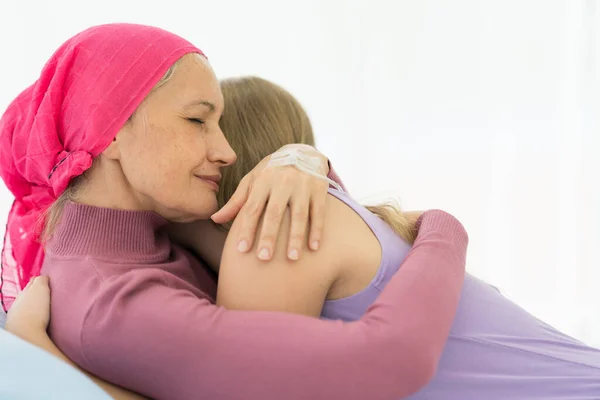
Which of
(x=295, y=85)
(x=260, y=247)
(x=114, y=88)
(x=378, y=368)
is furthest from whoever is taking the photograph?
(x=295, y=85)

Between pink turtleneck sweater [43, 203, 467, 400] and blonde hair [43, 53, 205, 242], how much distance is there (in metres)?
0.20

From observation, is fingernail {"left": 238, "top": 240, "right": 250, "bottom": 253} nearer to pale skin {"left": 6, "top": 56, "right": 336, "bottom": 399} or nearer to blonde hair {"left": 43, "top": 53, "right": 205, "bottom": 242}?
pale skin {"left": 6, "top": 56, "right": 336, "bottom": 399}

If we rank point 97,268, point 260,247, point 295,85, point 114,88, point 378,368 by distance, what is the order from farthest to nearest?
point 295,85 < point 114,88 < point 97,268 < point 260,247 < point 378,368

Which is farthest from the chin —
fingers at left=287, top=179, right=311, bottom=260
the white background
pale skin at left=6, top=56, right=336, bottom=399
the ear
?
the white background

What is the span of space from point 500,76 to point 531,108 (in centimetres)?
21

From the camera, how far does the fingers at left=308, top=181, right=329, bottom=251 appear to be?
1.02 metres

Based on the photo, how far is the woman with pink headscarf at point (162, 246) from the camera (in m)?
0.88

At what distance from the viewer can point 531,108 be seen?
3.04m

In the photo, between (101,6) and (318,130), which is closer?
(101,6)

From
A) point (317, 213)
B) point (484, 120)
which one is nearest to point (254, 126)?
point (317, 213)

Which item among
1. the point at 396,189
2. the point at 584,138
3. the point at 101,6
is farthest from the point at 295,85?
the point at 584,138

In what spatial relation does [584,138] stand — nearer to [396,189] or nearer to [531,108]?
[531,108]

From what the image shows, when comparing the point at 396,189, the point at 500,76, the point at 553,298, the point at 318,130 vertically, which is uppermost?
the point at 500,76

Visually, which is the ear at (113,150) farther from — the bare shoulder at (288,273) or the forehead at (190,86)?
the bare shoulder at (288,273)
